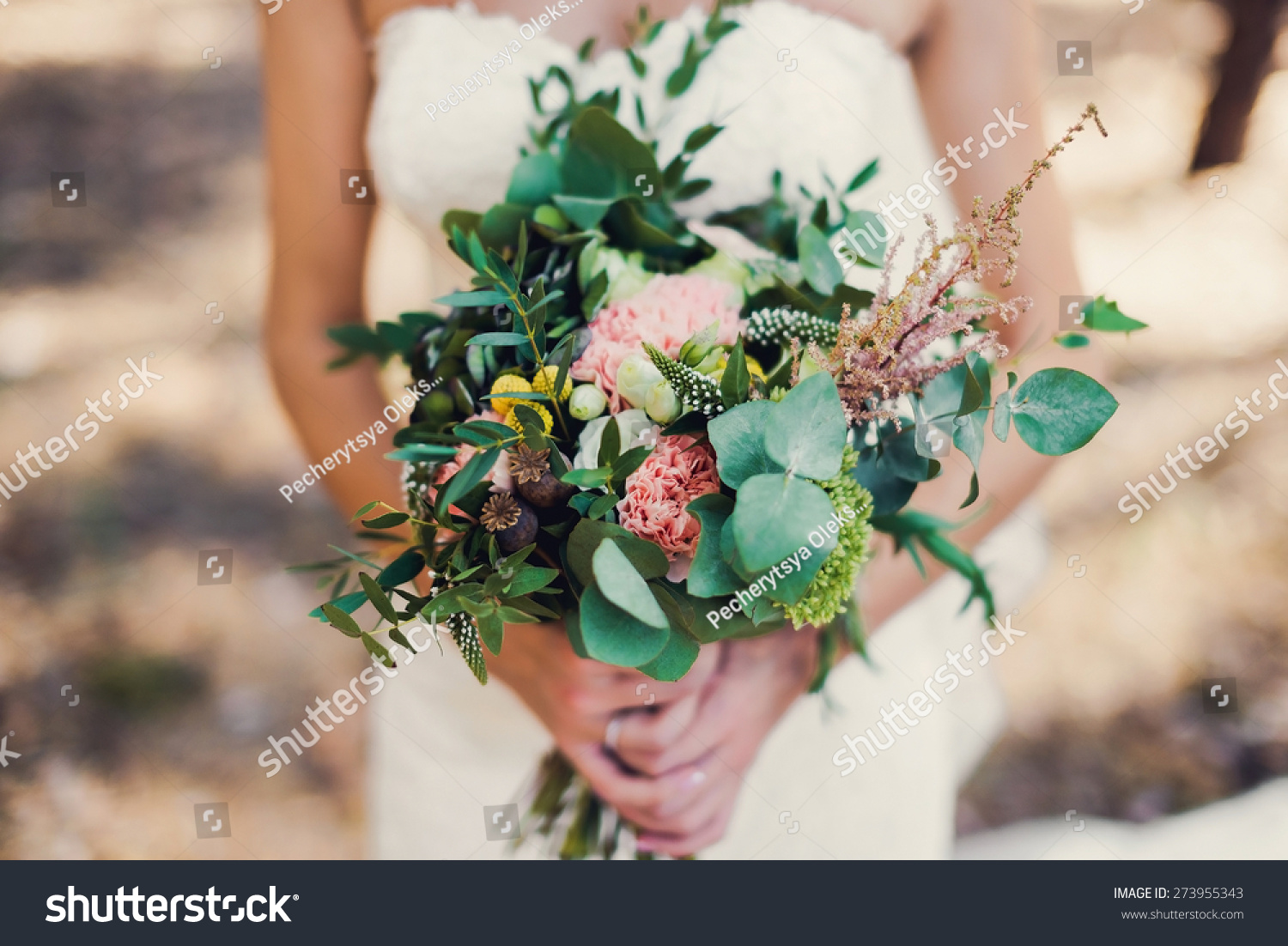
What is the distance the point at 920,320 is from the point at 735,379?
0.35 ft

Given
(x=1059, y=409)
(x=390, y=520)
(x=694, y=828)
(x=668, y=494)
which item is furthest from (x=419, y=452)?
(x=694, y=828)

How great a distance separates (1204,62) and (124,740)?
8.29 feet

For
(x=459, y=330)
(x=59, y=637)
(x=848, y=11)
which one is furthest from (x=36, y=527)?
(x=848, y=11)

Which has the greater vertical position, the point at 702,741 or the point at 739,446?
the point at 739,446

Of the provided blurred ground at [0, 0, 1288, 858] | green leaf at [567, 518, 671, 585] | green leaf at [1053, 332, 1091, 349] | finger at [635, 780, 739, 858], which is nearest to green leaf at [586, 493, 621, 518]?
green leaf at [567, 518, 671, 585]

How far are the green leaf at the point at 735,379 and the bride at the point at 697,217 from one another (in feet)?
0.88

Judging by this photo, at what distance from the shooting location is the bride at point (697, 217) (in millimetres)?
709

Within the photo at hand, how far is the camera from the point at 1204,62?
150 cm

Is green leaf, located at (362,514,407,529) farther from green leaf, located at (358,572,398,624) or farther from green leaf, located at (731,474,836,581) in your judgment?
green leaf, located at (731,474,836,581)

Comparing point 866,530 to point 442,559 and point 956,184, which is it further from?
point 956,184

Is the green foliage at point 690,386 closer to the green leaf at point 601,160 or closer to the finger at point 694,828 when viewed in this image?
the green leaf at point 601,160

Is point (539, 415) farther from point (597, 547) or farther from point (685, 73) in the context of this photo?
point (685, 73)

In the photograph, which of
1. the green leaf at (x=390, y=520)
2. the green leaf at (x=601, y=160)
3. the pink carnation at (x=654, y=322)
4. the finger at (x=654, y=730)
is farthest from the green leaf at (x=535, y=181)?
the finger at (x=654, y=730)

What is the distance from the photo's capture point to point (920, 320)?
16.3 inches
